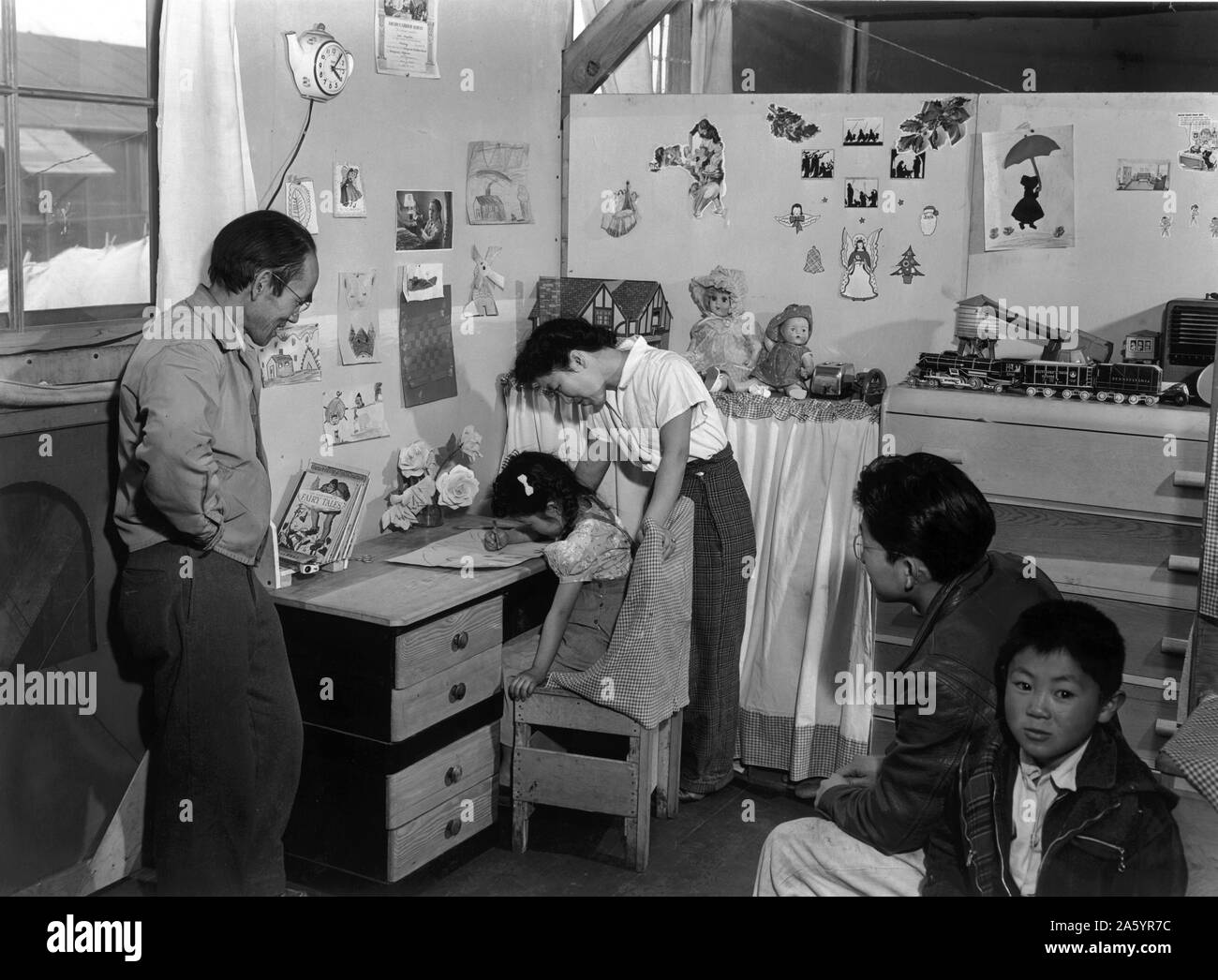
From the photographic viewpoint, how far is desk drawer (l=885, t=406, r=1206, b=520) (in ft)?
11.1

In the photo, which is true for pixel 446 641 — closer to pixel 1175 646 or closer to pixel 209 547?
pixel 209 547

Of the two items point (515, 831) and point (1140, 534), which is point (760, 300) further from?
point (515, 831)

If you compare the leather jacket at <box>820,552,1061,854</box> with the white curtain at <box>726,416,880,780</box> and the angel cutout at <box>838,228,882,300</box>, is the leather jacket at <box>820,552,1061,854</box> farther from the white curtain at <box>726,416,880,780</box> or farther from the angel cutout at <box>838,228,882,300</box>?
the angel cutout at <box>838,228,882,300</box>

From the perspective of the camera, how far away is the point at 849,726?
3725 mm

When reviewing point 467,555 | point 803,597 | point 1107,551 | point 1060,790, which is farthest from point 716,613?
point 1060,790

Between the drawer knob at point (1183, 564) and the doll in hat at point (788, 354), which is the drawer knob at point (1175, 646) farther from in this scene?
the doll in hat at point (788, 354)

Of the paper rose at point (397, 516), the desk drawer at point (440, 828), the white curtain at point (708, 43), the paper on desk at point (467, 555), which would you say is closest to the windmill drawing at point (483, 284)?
the paper rose at point (397, 516)

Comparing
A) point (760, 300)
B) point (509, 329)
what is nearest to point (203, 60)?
point (509, 329)

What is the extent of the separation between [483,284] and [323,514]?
3.65ft

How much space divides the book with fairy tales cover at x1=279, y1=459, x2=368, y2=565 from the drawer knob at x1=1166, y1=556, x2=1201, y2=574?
2.16 meters

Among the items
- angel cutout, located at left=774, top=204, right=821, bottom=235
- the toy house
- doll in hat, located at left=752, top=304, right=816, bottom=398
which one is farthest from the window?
angel cutout, located at left=774, top=204, right=821, bottom=235

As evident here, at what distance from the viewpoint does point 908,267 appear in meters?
4.04

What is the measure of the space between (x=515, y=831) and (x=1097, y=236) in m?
2.45

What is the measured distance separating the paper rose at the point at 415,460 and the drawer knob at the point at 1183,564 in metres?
2.08
